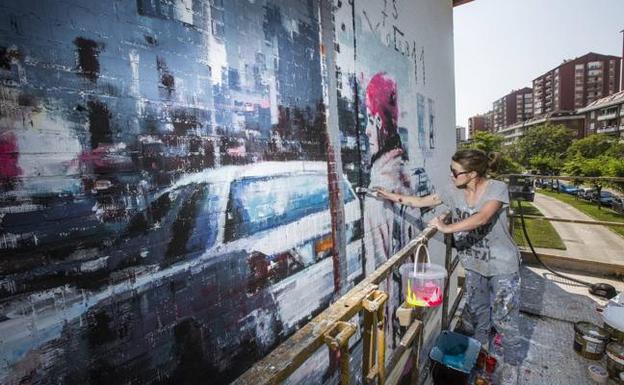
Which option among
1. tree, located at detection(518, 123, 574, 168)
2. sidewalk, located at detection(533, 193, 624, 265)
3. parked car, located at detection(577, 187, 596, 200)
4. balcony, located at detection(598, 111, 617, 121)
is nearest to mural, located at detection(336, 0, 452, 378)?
sidewalk, located at detection(533, 193, 624, 265)

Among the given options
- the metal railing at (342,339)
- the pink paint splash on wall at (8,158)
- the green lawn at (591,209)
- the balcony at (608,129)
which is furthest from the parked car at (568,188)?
the pink paint splash on wall at (8,158)

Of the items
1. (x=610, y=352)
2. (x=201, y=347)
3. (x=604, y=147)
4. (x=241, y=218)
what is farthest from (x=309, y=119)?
(x=604, y=147)

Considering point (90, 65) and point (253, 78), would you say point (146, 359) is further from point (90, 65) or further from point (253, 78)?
point (253, 78)

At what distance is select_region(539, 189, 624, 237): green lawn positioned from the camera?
81.3 ft

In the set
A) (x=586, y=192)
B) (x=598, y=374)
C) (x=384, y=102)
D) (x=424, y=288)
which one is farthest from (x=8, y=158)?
(x=586, y=192)

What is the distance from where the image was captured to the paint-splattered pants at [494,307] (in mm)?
3088

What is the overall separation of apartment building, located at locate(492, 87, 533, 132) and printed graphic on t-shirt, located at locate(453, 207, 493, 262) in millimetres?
122986

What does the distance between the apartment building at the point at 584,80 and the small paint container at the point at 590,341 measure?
317ft

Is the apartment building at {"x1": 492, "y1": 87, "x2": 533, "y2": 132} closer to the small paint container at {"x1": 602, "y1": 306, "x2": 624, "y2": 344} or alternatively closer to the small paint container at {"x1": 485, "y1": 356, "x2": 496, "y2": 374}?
the small paint container at {"x1": 602, "y1": 306, "x2": 624, "y2": 344}

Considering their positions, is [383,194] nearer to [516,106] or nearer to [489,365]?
[489,365]

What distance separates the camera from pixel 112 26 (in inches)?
53.6

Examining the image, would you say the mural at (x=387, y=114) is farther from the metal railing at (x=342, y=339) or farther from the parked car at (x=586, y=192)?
the parked car at (x=586, y=192)

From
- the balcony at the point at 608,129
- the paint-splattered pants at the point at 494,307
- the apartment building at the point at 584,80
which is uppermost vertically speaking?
the apartment building at the point at 584,80

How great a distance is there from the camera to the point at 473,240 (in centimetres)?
323
